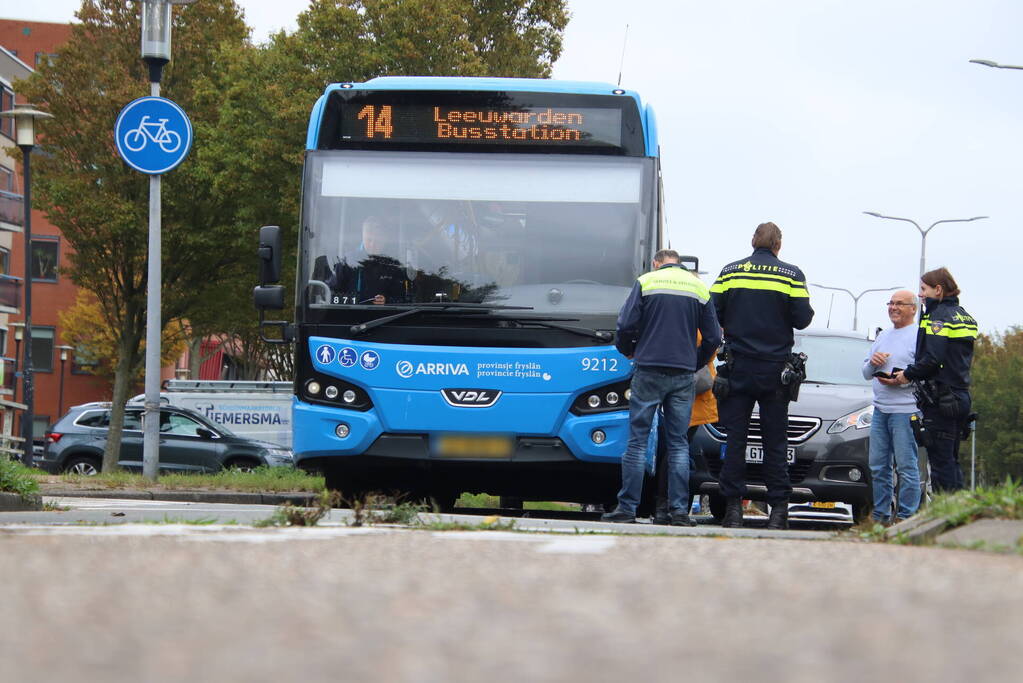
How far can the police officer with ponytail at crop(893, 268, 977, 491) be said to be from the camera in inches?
467

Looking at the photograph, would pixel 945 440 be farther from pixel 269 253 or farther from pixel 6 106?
pixel 6 106

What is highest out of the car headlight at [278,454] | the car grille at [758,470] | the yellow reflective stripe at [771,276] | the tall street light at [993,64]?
the tall street light at [993,64]

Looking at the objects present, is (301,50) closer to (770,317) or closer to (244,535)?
(770,317)

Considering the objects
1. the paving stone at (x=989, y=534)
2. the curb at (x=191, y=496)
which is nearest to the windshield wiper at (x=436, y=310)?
the curb at (x=191, y=496)

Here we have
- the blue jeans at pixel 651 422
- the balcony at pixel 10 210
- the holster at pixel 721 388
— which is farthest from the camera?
the balcony at pixel 10 210

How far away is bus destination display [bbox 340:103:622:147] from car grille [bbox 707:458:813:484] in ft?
9.27

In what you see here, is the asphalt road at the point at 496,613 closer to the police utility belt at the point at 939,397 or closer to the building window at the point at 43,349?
the police utility belt at the point at 939,397

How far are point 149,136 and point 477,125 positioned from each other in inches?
232

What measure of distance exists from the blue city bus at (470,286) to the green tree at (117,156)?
795 inches

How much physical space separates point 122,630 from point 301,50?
2844 cm

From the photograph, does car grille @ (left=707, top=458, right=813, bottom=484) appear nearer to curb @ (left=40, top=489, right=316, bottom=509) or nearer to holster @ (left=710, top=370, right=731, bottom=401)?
holster @ (left=710, top=370, right=731, bottom=401)

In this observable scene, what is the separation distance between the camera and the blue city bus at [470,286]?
38.2 ft

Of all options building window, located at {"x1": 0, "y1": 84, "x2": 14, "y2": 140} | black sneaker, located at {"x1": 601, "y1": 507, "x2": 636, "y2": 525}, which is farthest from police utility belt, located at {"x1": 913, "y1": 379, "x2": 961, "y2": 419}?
building window, located at {"x1": 0, "y1": 84, "x2": 14, "y2": 140}

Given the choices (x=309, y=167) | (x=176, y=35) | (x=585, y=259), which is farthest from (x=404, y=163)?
(x=176, y=35)
